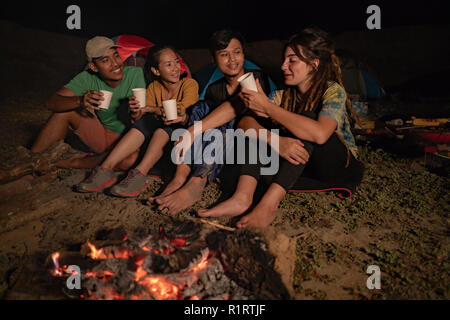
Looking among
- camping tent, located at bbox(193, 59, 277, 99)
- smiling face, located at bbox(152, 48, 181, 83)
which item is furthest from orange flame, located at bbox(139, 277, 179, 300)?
camping tent, located at bbox(193, 59, 277, 99)

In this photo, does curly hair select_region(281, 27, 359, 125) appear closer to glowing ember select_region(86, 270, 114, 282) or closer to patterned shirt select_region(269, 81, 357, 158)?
patterned shirt select_region(269, 81, 357, 158)

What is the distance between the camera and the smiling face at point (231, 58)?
124 inches

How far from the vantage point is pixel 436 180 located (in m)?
3.39

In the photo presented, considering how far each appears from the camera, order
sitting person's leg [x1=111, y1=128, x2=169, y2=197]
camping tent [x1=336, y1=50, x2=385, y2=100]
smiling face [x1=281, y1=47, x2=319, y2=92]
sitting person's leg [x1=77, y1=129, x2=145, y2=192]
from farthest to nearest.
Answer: camping tent [x1=336, y1=50, x2=385, y2=100] < sitting person's leg [x1=77, y1=129, x2=145, y2=192] < sitting person's leg [x1=111, y1=128, x2=169, y2=197] < smiling face [x1=281, y1=47, x2=319, y2=92]

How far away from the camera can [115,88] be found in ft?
12.0

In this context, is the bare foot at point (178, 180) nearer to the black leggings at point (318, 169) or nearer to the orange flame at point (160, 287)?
the black leggings at point (318, 169)

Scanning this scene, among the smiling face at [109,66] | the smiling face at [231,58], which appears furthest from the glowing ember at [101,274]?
the smiling face at [109,66]

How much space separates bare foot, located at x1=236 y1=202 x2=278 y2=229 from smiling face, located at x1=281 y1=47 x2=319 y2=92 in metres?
1.19

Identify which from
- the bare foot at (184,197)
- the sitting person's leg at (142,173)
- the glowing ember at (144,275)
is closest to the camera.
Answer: the glowing ember at (144,275)

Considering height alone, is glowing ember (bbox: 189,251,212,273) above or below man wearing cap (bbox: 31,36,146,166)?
below

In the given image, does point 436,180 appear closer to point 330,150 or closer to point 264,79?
point 330,150

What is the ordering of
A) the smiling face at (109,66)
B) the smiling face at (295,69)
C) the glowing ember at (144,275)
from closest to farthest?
1. the glowing ember at (144,275)
2. the smiling face at (295,69)
3. the smiling face at (109,66)

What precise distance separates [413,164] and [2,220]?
458 cm

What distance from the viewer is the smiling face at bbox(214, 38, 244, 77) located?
314 cm
